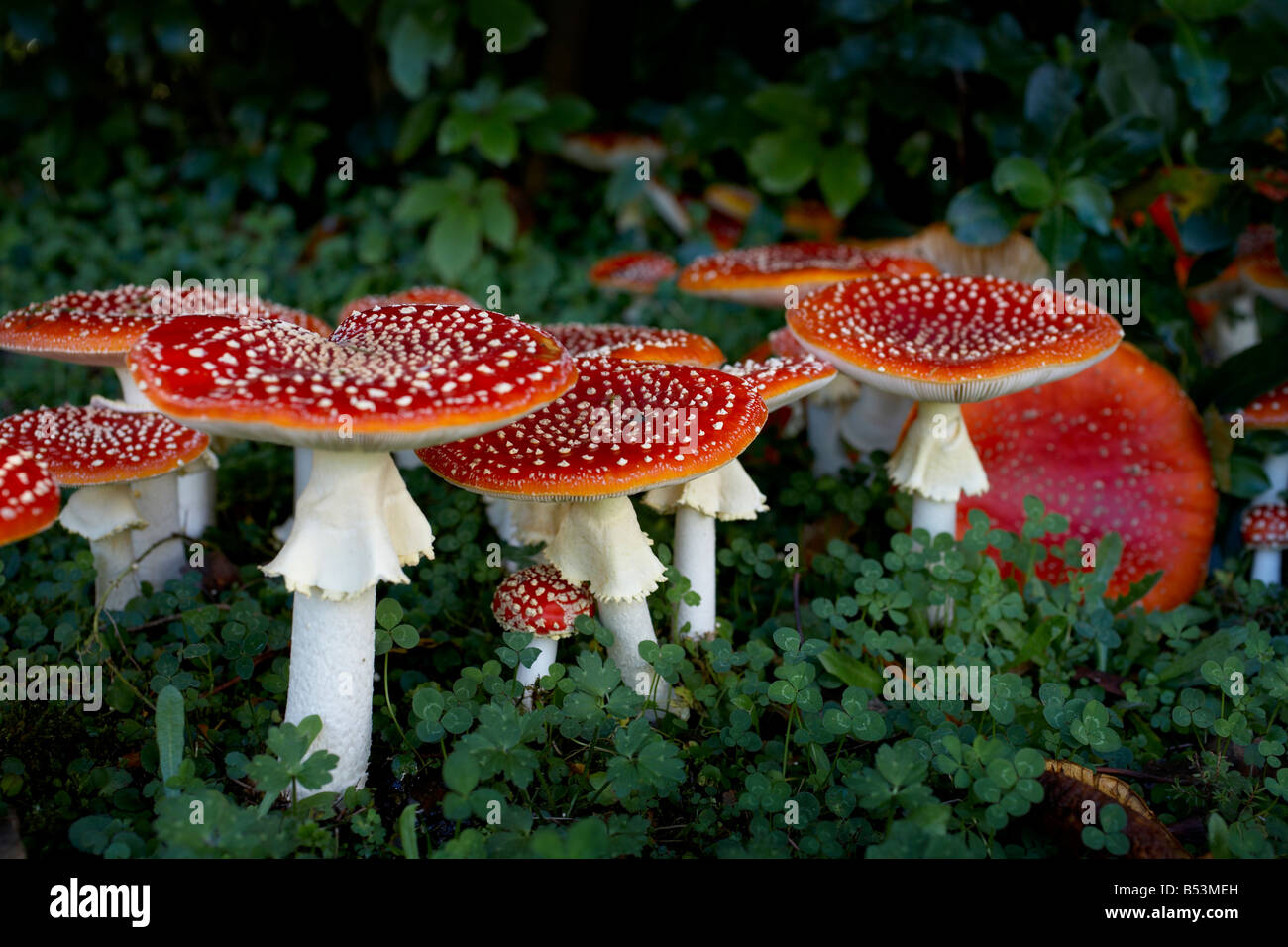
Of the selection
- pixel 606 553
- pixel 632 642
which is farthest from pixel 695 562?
pixel 606 553

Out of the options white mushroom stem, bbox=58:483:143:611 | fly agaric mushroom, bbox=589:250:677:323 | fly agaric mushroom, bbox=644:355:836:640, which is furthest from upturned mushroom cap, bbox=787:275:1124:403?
fly agaric mushroom, bbox=589:250:677:323

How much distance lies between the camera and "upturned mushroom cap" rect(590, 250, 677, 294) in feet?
18.0

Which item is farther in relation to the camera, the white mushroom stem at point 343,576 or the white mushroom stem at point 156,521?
the white mushroom stem at point 156,521

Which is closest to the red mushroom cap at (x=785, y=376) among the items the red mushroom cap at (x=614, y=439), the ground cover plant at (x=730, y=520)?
the red mushroom cap at (x=614, y=439)

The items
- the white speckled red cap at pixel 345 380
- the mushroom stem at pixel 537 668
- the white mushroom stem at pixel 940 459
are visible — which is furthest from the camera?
the white mushroom stem at pixel 940 459

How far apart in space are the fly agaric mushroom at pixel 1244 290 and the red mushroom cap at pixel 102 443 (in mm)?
3978

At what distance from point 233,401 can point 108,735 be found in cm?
137

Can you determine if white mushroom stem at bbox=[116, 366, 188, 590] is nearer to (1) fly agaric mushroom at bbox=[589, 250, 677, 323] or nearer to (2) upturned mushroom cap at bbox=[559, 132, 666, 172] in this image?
(1) fly agaric mushroom at bbox=[589, 250, 677, 323]

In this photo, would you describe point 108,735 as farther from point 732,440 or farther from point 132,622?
point 732,440

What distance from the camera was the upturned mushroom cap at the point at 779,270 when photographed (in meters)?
3.75

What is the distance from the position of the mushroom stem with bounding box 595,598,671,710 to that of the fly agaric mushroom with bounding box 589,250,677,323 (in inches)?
119

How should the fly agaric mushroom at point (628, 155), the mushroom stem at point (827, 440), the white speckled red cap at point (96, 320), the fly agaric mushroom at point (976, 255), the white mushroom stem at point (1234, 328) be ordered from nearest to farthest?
the white speckled red cap at point (96, 320) < the mushroom stem at point (827, 440) < the white mushroom stem at point (1234, 328) < the fly agaric mushroom at point (976, 255) < the fly agaric mushroom at point (628, 155)

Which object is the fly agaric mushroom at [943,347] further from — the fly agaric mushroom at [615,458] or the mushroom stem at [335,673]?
the mushroom stem at [335,673]
